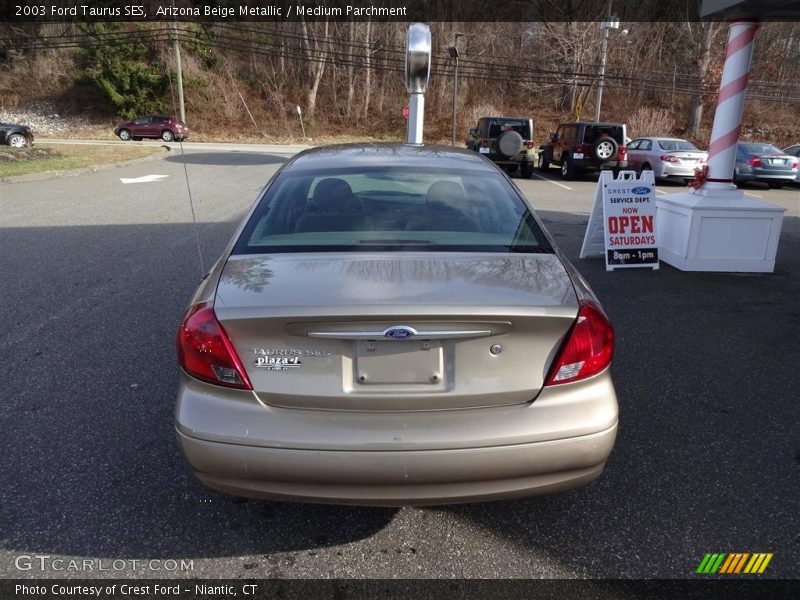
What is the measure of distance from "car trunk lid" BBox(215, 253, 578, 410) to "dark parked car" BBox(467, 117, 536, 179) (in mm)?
16573

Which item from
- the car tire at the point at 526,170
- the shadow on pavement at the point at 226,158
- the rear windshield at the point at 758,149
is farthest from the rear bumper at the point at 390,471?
the shadow on pavement at the point at 226,158

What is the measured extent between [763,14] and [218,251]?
6876mm

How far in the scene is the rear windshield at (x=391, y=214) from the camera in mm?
2771

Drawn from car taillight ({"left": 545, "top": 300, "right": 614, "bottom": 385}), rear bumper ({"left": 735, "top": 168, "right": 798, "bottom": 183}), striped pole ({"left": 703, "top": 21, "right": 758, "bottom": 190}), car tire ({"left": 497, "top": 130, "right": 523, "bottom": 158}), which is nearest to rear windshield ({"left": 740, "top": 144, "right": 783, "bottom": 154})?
rear bumper ({"left": 735, "top": 168, "right": 798, "bottom": 183})

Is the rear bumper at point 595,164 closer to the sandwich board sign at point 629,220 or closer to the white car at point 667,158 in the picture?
the white car at point 667,158

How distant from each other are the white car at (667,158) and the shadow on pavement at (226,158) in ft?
42.8

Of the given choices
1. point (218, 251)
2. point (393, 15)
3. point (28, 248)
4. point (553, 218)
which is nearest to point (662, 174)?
point (553, 218)

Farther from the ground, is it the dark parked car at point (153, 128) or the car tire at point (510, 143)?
the car tire at point (510, 143)

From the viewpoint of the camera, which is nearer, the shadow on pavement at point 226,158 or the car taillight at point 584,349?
the car taillight at point 584,349

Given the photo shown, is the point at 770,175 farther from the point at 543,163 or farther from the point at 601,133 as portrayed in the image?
the point at 543,163

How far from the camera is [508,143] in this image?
18.0m

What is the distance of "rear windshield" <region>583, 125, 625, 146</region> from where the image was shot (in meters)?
18.9

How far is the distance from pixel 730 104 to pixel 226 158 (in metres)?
20.3

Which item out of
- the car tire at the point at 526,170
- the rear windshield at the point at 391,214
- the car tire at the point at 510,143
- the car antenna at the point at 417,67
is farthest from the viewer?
the car tire at the point at 526,170
